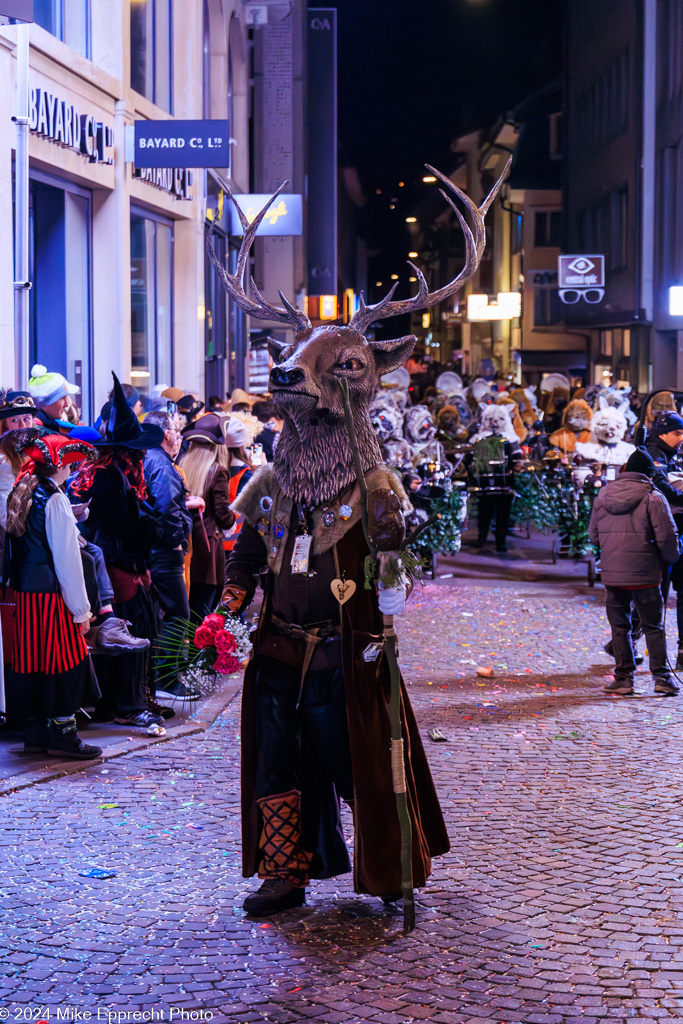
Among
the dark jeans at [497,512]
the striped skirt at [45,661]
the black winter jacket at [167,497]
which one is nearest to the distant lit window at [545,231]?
the dark jeans at [497,512]

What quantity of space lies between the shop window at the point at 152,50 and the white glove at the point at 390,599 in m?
14.9

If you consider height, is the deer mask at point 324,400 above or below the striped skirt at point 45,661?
above

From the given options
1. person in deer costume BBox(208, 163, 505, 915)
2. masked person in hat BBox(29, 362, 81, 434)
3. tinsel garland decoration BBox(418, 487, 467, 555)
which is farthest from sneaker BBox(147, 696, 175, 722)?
tinsel garland decoration BBox(418, 487, 467, 555)

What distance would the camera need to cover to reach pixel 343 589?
5.21m

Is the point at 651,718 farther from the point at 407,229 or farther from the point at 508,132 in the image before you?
the point at 407,229

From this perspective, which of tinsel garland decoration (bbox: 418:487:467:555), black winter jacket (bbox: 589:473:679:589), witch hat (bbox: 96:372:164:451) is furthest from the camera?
tinsel garland decoration (bbox: 418:487:467:555)

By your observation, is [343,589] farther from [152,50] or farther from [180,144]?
[152,50]

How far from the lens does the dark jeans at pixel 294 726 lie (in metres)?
5.21

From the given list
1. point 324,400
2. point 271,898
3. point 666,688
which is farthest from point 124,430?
point 666,688

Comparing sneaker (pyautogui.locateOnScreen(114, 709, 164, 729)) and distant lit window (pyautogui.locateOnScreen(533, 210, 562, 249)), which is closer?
sneaker (pyautogui.locateOnScreen(114, 709, 164, 729))

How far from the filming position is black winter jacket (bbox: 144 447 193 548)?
871 centimetres

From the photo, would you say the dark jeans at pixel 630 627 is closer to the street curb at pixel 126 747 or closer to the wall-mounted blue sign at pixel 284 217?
the street curb at pixel 126 747

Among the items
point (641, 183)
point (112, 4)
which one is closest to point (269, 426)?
point (112, 4)

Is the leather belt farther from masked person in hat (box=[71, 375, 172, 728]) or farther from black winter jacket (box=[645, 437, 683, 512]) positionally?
black winter jacket (box=[645, 437, 683, 512])
